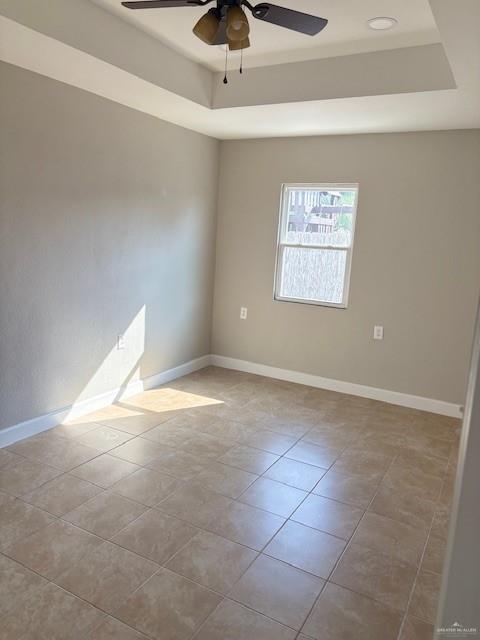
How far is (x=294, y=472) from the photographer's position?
3.04 meters

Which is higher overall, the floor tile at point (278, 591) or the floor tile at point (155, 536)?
the floor tile at point (155, 536)

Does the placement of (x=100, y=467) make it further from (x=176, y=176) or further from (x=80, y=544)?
(x=176, y=176)

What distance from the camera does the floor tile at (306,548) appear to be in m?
2.20

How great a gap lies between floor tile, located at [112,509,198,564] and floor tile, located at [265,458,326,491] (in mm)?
Result: 746

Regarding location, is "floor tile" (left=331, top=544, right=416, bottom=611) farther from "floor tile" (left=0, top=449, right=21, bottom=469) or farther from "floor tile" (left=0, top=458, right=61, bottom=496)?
"floor tile" (left=0, top=449, right=21, bottom=469)

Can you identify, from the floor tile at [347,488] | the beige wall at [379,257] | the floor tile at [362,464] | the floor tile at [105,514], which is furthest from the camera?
the beige wall at [379,257]

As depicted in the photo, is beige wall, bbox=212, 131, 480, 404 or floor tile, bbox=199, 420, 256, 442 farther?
beige wall, bbox=212, 131, 480, 404

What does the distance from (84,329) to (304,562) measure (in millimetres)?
2308

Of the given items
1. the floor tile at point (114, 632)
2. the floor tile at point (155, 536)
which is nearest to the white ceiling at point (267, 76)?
the floor tile at point (155, 536)

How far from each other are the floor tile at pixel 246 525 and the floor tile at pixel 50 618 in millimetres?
729

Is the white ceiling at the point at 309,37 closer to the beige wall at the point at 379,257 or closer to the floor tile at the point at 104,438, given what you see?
the beige wall at the point at 379,257

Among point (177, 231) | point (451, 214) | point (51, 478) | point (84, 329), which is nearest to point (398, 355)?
point (451, 214)

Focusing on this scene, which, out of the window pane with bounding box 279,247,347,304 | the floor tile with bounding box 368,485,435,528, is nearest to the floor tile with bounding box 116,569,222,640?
the floor tile with bounding box 368,485,435,528

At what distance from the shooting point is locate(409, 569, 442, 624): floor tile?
1.93 meters
